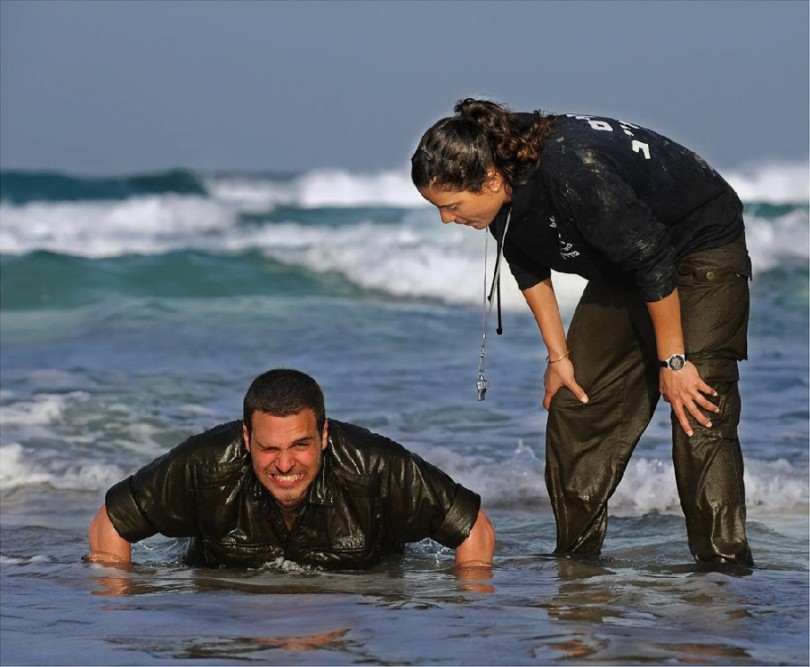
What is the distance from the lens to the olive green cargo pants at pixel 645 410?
5.02 meters

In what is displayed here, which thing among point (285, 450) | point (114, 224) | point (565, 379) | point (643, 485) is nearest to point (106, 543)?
point (285, 450)

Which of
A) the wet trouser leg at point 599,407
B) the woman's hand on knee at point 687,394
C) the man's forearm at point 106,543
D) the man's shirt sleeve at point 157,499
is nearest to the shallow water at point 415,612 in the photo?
the man's forearm at point 106,543

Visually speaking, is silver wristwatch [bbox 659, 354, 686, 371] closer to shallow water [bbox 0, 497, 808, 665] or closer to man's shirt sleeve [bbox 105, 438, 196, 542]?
shallow water [bbox 0, 497, 808, 665]

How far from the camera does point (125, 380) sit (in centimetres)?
1076

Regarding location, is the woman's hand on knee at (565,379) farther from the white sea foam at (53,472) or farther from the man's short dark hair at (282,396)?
the white sea foam at (53,472)

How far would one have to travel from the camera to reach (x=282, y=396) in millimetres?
4844

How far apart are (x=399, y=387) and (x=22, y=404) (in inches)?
102

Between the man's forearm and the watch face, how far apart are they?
6.61ft

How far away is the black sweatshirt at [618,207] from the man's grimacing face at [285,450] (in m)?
0.92

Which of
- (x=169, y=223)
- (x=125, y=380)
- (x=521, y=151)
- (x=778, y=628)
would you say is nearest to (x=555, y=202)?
(x=521, y=151)

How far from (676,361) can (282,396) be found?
1.29m

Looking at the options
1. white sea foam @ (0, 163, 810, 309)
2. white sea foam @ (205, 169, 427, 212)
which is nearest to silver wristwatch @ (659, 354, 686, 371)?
white sea foam @ (0, 163, 810, 309)

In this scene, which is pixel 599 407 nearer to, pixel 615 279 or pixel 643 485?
pixel 615 279

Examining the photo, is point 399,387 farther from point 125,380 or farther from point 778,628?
point 778,628
